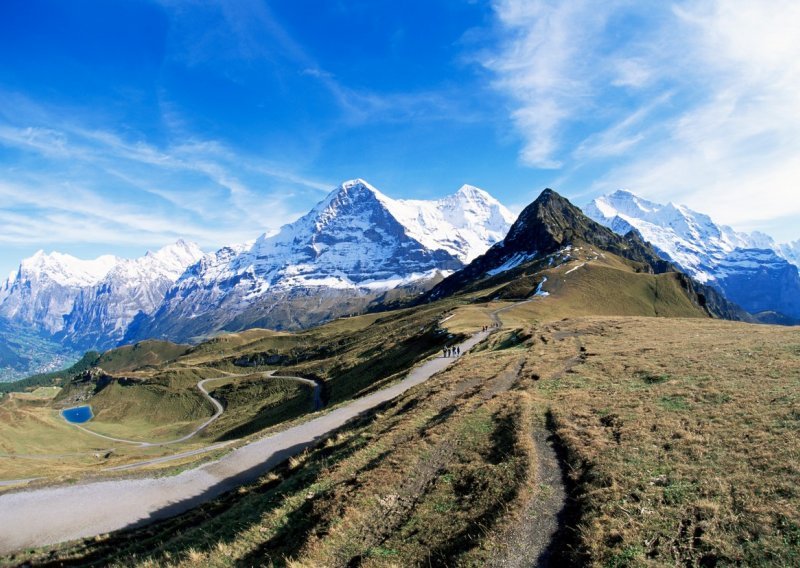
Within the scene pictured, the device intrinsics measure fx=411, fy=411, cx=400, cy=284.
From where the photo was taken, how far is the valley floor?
40.1ft

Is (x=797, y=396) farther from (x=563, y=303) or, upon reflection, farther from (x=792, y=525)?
(x=563, y=303)

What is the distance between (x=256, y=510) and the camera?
761 inches

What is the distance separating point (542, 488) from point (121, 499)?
2963 centimetres

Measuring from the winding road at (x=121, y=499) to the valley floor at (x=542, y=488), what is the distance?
9.19ft

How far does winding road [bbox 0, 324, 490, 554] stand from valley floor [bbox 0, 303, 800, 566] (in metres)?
2.80

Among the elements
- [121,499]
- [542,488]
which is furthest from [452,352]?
[542,488]

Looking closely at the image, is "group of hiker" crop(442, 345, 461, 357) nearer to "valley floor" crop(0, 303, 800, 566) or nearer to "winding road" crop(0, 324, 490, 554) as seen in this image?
"winding road" crop(0, 324, 490, 554)

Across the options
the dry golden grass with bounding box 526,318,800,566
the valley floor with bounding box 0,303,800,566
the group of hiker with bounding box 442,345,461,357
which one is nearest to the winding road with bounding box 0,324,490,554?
the valley floor with bounding box 0,303,800,566

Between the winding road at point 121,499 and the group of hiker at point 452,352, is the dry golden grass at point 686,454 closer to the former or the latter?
the winding road at point 121,499

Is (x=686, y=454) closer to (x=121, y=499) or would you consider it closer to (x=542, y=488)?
(x=542, y=488)

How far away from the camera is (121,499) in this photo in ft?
96.2

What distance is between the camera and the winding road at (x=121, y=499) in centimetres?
2630

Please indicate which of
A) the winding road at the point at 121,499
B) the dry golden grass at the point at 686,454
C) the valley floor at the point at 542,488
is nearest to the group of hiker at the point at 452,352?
the dry golden grass at the point at 686,454

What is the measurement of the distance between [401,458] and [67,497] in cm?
2795
